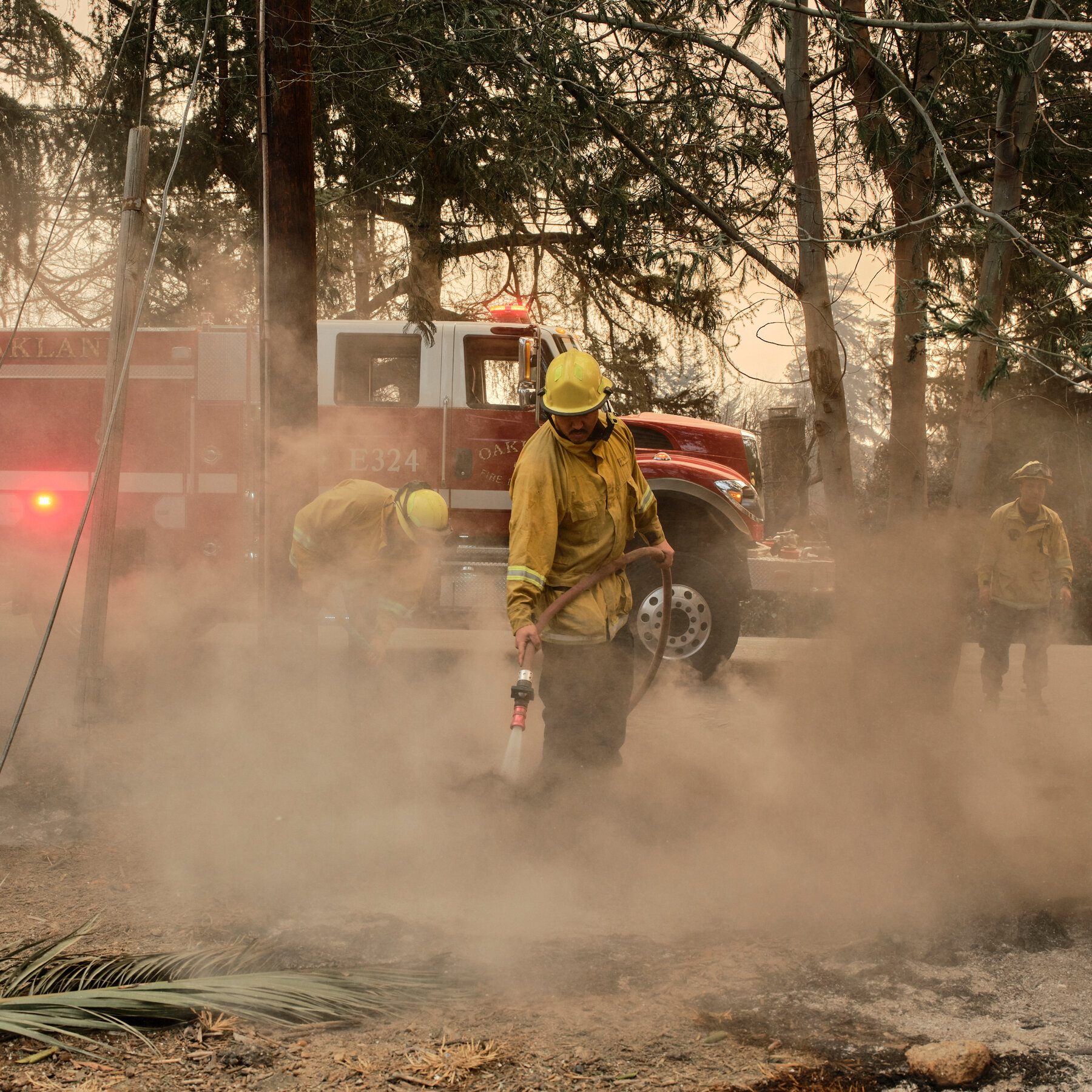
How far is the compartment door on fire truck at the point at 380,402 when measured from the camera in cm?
690

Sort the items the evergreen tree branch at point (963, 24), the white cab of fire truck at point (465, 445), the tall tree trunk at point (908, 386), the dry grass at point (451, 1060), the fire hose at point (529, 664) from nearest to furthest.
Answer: the dry grass at point (451, 1060) < the evergreen tree branch at point (963, 24) < the fire hose at point (529, 664) < the tall tree trunk at point (908, 386) < the white cab of fire truck at point (465, 445)

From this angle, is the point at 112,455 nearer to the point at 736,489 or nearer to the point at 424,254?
the point at 424,254

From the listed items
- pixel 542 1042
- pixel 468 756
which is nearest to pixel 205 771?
pixel 468 756

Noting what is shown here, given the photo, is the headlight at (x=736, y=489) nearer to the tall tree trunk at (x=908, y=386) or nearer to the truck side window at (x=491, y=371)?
the tall tree trunk at (x=908, y=386)

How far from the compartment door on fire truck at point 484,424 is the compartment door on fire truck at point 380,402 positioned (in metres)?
0.12

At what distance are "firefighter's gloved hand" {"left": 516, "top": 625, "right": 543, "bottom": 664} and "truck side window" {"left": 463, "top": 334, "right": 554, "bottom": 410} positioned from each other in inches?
145

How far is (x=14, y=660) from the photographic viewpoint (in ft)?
22.9

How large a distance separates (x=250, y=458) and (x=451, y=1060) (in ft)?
16.6

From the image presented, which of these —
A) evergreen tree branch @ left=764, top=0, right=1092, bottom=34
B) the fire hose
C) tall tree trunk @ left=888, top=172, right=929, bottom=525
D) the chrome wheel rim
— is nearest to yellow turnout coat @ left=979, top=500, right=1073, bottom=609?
tall tree trunk @ left=888, top=172, right=929, bottom=525

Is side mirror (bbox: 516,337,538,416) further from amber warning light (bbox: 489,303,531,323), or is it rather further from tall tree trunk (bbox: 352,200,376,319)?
tall tree trunk (bbox: 352,200,376,319)

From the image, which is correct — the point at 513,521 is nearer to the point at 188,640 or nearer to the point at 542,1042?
the point at 542,1042

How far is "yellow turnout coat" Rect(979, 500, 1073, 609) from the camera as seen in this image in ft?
20.6

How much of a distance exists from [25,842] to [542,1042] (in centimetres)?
236

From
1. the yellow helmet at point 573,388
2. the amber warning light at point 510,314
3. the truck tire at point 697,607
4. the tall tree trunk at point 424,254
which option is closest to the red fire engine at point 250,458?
the truck tire at point 697,607
